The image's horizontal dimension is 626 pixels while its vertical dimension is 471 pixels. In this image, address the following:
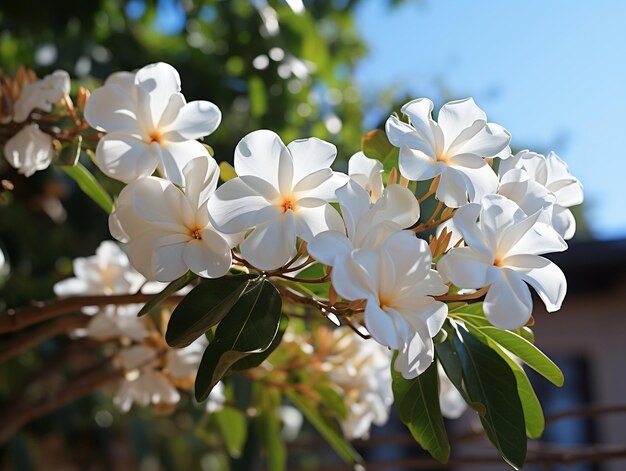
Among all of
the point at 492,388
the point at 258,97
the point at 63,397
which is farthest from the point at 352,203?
the point at 258,97

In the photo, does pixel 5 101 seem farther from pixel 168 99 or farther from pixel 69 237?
pixel 69 237

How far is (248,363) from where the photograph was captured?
0.64 m

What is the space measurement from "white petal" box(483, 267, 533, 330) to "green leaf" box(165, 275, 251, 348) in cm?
19

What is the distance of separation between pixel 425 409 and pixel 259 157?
0.86ft

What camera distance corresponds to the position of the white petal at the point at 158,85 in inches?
26.2

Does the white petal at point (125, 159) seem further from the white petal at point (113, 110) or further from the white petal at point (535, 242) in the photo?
the white petal at point (535, 242)

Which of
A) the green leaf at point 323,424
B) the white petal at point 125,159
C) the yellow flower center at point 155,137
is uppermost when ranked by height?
the yellow flower center at point 155,137

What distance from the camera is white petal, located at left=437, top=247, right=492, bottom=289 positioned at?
532mm

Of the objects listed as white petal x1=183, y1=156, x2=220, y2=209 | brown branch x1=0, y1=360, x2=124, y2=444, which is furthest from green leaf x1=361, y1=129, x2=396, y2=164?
brown branch x1=0, y1=360, x2=124, y2=444

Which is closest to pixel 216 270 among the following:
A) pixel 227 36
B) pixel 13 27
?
pixel 227 36

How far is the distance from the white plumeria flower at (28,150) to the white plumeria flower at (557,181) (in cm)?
48

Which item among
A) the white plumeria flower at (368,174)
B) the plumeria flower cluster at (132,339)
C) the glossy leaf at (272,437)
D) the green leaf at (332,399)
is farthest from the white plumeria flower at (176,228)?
the glossy leaf at (272,437)

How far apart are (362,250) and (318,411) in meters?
0.59

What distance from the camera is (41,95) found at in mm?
821
